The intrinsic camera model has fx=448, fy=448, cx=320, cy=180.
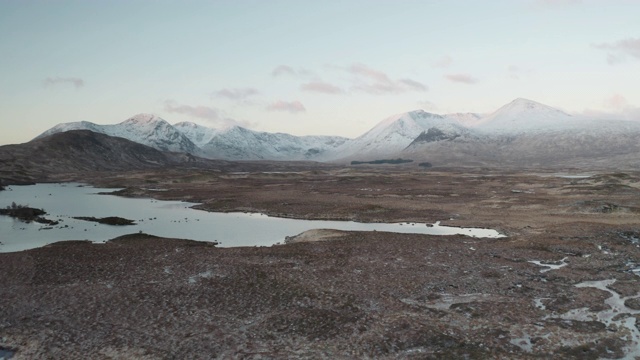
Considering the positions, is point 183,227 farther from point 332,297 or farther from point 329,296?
point 332,297

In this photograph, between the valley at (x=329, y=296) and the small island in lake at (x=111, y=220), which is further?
the small island in lake at (x=111, y=220)

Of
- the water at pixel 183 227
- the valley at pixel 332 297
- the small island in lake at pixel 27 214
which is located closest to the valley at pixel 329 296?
the valley at pixel 332 297

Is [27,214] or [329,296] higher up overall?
[27,214]

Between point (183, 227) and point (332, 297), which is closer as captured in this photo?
point (332, 297)

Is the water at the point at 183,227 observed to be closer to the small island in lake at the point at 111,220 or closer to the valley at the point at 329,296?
the small island in lake at the point at 111,220

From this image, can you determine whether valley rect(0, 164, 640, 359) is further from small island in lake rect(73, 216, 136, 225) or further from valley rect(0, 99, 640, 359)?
small island in lake rect(73, 216, 136, 225)

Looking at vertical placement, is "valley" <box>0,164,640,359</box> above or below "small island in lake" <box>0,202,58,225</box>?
below

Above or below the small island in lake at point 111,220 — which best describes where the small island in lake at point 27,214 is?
above

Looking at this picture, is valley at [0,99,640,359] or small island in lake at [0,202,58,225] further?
small island in lake at [0,202,58,225]

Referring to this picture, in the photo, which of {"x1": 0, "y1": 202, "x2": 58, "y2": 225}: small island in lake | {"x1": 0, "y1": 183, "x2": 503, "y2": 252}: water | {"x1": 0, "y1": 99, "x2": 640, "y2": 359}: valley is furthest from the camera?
{"x1": 0, "y1": 202, "x2": 58, "y2": 225}: small island in lake

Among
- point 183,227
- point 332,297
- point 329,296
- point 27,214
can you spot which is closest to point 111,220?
point 183,227

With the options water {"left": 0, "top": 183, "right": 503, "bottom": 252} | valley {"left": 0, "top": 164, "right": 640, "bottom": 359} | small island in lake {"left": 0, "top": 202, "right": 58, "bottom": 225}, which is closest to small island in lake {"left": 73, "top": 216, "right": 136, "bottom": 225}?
water {"left": 0, "top": 183, "right": 503, "bottom": 252}
